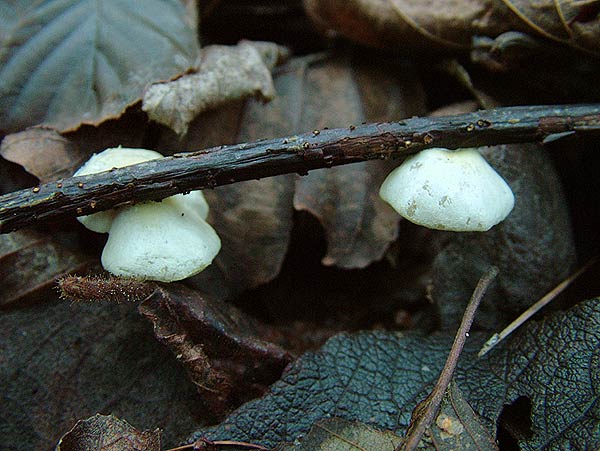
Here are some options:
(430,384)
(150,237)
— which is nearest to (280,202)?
(150,237)

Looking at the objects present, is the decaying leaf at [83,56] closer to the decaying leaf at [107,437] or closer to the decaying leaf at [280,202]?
the decaying leaf at [280,202]

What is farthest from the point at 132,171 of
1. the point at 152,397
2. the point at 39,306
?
the point at 152,397

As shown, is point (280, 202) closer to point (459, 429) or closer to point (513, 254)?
point (513, 254)

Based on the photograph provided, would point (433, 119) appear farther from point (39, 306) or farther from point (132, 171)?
point (39, 306)

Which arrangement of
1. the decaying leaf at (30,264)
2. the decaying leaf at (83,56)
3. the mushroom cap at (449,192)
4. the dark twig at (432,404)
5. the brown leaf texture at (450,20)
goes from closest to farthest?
the dark twig at (432,404) < the mushroom cap at (449,192) < the decaying leaf at (30,264) < the brown leaf texture at (450,20) < the decaying leaf at (83,56)

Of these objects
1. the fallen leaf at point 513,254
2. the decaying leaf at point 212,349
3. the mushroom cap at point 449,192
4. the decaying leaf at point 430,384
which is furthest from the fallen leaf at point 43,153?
the fallen leaf at point 513,254

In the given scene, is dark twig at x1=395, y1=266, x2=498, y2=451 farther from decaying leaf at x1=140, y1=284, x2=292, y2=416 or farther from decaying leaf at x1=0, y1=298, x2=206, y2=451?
decaying leaf at x1=0, y1=298, x2=206, y2=451

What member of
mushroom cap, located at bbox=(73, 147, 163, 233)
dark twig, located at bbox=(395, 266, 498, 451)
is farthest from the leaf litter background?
mushroom cap, located at bbox=(73, 147, 163, 233)
